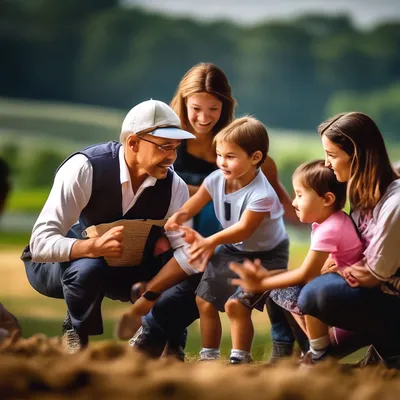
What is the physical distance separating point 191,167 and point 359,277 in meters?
0.88

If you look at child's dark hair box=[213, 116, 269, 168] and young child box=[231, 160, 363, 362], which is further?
child's dark hair box=[213, 116, 269, 168]

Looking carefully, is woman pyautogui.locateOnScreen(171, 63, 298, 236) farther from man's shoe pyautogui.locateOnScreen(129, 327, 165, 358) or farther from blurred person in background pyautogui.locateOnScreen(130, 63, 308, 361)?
man's shoe pyautogui.locateOnScreen(129, 327, 165, 358)

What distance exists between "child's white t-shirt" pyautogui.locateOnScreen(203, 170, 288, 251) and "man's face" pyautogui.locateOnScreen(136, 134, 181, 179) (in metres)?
0.19

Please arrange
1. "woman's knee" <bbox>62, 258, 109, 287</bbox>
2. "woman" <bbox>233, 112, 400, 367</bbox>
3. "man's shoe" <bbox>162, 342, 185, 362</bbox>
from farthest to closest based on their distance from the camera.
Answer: "man's shoe" <bbox>162, 342, 185, 362</bbox> < "woman's knee" <bbox>62, 258, 109, 287</bbox> < "woman" <bbox>233, 112, 400, 367</bbox>

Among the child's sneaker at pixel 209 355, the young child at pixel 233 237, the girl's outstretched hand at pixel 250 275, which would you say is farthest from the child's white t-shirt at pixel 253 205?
the child's sneaker at pixel 209 355

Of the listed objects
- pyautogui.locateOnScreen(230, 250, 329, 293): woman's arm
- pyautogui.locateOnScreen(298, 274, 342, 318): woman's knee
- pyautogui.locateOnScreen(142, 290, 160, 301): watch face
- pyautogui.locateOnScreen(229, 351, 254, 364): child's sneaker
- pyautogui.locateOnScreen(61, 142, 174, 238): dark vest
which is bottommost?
pyautogui.locateOnScreen(229, 351, 254, 364): child's sneaker

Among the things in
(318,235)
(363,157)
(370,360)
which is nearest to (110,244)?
(318,235)

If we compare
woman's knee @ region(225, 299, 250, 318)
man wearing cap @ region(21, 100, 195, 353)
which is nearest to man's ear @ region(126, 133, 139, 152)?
man wearing cap @ region(21, 100, 195, 353)

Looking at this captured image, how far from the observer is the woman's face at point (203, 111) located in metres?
3.48

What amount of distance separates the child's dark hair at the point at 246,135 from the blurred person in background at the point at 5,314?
802 mm

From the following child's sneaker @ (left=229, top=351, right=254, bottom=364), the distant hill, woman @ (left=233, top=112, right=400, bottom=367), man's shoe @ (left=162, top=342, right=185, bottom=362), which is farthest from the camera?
the distant hill

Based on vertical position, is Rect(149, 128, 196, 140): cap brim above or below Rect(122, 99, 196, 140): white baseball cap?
below

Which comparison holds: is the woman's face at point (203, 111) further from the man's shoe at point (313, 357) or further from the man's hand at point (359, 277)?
the man's shoe at point (313, 357)

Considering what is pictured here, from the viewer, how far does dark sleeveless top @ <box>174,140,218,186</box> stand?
141 inches
